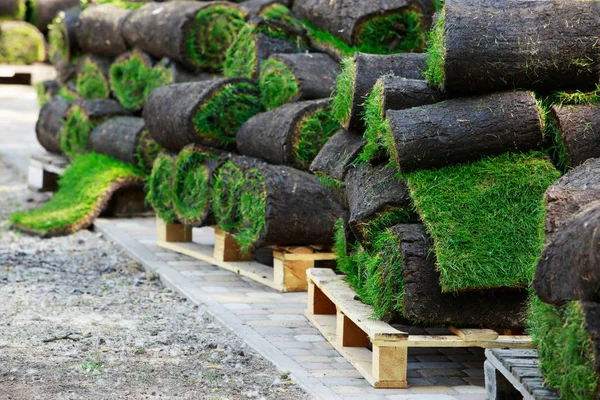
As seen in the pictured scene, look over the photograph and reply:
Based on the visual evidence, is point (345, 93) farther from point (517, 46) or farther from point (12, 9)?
point (12, 9)

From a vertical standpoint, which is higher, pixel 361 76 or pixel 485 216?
pixel 361 76

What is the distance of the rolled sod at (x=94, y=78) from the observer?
39.1 ft

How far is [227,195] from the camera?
8.11 m

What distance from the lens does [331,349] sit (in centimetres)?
619

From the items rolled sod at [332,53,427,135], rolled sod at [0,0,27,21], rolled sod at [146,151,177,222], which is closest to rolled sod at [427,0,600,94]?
rolled sod at [332,53,427,135]

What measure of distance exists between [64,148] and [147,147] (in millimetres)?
1932

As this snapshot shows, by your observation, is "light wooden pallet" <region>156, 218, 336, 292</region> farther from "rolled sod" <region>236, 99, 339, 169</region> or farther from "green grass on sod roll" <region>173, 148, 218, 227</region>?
"rolled sod" <region>236, 99, 339, 169</region>

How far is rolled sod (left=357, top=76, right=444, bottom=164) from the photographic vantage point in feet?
18.9

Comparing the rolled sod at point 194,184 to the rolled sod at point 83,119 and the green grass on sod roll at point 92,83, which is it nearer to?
the rolled sod at point 83,119

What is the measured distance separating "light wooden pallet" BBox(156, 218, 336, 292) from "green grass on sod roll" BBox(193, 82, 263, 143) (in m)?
0.81

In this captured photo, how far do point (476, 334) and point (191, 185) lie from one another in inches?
153

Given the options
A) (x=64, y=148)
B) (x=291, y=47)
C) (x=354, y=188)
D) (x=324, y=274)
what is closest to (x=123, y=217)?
(x=64, y=148)

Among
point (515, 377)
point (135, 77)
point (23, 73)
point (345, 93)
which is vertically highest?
point (345, 93)

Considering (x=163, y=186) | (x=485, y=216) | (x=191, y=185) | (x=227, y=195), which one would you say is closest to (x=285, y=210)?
(x=227, y=195)
